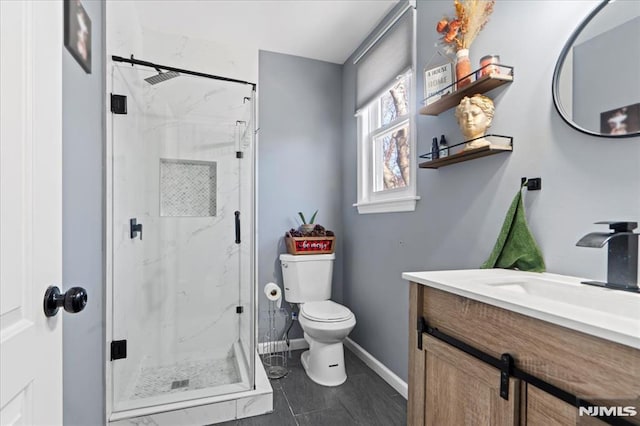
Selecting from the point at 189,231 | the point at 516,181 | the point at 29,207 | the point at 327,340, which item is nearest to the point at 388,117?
the point at 516,181

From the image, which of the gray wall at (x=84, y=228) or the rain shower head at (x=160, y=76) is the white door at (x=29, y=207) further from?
the rain shower head at (x=160, y=76)

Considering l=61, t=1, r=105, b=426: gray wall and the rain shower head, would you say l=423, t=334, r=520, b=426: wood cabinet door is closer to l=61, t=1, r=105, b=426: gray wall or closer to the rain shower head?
l=61, t=1, r=105, b=426: gray wall

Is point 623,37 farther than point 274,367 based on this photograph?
No

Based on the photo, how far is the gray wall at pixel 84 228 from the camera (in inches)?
41.8

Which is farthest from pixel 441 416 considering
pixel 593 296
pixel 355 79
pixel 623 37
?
pixel 355 79

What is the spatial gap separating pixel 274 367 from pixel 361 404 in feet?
2.56

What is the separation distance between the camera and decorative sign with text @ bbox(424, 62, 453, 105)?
1614 millimetres

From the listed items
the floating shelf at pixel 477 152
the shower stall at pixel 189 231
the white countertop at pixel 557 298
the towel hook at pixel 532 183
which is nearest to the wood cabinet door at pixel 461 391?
the white countertop at pixel 557 298

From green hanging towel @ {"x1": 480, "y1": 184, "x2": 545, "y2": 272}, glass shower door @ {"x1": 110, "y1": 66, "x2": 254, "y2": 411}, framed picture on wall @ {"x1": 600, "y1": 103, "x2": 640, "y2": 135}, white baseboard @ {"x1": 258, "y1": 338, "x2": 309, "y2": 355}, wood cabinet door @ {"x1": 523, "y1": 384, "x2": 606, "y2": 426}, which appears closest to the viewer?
wood cabinet door @ {"x1": 523, "y1": 384, "x2": 606, "y2": 426}

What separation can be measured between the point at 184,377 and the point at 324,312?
41.3 inches

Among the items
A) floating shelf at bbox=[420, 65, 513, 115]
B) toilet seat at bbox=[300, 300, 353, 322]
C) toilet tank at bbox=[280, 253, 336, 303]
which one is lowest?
toilet seat at bbox=[300, 300, 353, 322]

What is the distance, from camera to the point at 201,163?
2.58 m

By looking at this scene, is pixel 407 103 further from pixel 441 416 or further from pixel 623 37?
pixel 441 416

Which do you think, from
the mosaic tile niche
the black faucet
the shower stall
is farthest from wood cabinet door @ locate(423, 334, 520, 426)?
the mosaic tile niche
